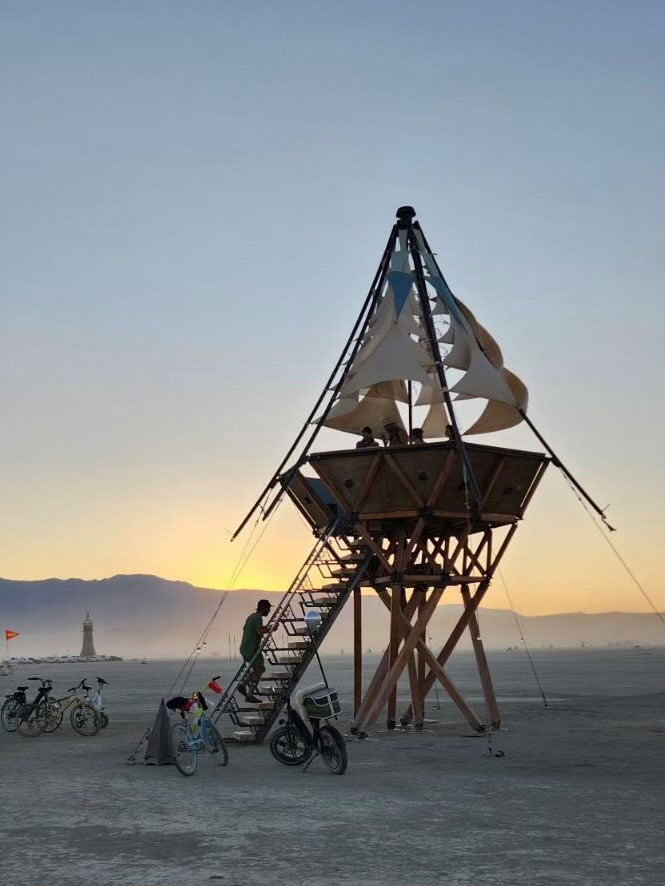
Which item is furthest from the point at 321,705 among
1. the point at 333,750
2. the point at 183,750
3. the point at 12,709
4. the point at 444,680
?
the point at 12,709

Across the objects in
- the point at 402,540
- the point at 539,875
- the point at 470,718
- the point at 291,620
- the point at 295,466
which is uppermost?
the point at 295,466

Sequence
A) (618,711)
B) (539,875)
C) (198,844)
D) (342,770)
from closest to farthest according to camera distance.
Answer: (539,875) < (198,844) < (342,770) < (618,711)

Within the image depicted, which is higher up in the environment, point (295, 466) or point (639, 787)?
point (295, 466)

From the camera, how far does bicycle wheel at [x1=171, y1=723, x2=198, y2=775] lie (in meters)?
17.5

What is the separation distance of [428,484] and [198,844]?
13.2 metres

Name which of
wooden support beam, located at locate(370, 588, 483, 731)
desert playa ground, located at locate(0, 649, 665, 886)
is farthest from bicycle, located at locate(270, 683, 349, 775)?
wooden support beam, located at locate(370, 588, 483, 731)

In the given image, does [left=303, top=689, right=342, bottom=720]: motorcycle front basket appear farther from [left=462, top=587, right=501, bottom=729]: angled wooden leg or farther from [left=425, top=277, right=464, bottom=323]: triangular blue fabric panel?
[left=425, top=277, right=464, bottom=323]: triangular blue fabric panel

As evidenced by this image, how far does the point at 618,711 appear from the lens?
34.7 metres

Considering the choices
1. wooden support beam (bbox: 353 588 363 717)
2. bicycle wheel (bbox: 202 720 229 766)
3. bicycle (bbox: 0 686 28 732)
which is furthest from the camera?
bicycle (bbox: 0 686 28 732)

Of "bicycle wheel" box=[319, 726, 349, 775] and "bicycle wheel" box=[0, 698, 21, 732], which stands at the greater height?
"bicycle wheel" box=[0, 698, 21, 732]

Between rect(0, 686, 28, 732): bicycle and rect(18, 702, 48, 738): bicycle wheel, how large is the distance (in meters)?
0.46

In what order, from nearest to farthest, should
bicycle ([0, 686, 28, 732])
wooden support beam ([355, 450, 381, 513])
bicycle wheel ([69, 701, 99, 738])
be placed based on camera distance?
1. wooden support beam ([355, 450, 381, 513])
2. bicycle wheel ([69, 701, 99, 738])
3. bicycle ([0, 686, 28, 732])

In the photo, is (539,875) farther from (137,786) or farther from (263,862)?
(137,786)

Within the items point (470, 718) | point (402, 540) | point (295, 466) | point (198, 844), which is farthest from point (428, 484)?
point (198, 844)
